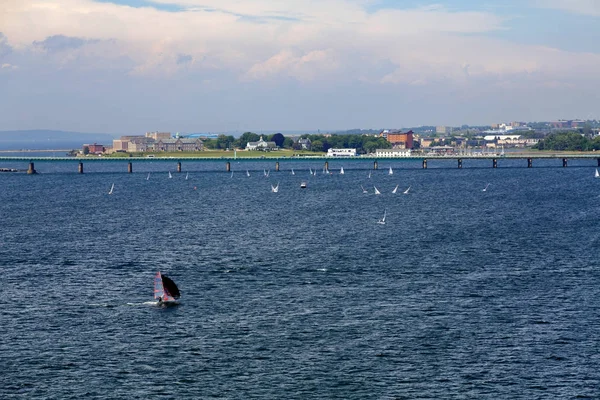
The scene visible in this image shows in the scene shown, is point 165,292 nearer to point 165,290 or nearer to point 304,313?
point 165,290

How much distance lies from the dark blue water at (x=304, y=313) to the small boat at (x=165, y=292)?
1210 mm

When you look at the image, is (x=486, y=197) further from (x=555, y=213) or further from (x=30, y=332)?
(x=30, y=332)

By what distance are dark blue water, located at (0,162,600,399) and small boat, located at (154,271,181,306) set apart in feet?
3.97

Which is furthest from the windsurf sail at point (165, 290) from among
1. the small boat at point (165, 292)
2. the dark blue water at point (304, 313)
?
the dark blue water at point (304, 313)

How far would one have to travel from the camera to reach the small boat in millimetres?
76938

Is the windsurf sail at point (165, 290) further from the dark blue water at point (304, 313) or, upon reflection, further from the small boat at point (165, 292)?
the dark blue water at point (304, 313)

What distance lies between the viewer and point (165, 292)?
77.5 metres

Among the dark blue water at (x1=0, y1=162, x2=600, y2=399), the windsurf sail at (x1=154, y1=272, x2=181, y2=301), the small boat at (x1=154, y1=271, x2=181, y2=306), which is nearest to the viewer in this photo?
the dark blue water at (x1=0, y1=162, x2=600, y2=399)

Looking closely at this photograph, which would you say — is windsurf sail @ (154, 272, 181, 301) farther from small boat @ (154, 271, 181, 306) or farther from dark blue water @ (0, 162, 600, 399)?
dark blue water @ (0, 162, 600, 399)

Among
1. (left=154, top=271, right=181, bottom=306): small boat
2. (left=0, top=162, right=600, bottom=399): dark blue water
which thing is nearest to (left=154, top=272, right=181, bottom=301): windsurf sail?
(left=154, top=271, right=181, bottom=306): small boat

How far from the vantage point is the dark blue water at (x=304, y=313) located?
56.5 m

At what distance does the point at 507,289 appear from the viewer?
82.1m

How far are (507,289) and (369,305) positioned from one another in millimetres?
14286

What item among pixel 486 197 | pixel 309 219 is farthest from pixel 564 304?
pixel 486 197
